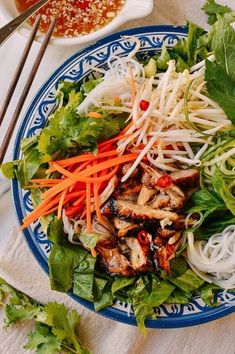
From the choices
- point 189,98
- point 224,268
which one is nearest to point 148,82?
point 189,98

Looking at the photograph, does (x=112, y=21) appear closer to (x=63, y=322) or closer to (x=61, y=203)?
(x=61, y=203)

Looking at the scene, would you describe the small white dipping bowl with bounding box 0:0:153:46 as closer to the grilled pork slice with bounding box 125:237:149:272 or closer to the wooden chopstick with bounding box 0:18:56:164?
the wooden chopstick with bounding box 0:18:56:164

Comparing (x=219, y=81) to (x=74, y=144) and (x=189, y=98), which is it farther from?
(x=74, y=144)

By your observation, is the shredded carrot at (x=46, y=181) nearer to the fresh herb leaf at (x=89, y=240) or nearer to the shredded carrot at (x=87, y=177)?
the shredded carrot at (x=87, y=177)

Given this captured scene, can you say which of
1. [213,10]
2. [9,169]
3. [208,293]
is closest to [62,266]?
[9,169]

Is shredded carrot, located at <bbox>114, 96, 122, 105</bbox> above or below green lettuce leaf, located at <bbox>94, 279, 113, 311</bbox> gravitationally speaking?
above


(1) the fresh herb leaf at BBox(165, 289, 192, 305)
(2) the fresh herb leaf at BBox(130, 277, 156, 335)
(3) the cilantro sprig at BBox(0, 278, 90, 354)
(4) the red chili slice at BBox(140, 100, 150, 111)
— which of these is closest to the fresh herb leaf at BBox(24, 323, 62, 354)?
(3) the cilantro sprig at BBox(0, 278, 90, 354)

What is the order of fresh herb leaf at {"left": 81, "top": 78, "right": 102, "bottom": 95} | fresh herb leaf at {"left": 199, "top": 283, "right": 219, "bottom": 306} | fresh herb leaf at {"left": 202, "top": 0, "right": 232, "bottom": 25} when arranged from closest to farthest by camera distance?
fresh herb leaf at {"left": 199, "top": 283, "right": 219, "bottom": 306} < fresh herb leaf at {"left": 81, "top": 78, "right": 102, "bottom": 95} < fresh herb leaf at {"left": 202, "top": 0, "right": 232, "bottom": 25}

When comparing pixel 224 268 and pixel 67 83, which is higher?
pixel 67 83
